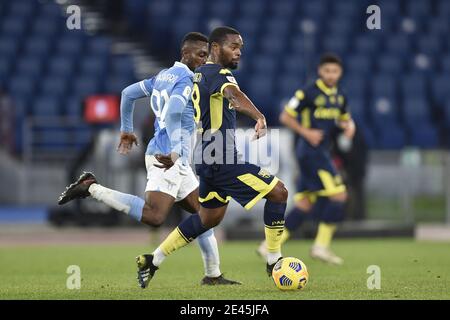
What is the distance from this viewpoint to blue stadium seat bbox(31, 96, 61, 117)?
21.4 meters

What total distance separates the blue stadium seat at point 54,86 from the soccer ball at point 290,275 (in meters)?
15.2

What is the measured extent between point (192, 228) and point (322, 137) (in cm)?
329

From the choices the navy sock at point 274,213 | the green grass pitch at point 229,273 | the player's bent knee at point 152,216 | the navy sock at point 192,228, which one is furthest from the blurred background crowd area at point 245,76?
the player's bent knee at point 152,216

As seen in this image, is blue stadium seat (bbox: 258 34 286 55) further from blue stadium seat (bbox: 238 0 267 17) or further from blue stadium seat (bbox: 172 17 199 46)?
blue stadium seat (bbox: 172 17 199 46)

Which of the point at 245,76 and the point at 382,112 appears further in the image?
the point at 245,76

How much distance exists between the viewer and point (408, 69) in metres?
23.5

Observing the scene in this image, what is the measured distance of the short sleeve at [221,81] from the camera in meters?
7.57

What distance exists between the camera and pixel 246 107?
7328mm

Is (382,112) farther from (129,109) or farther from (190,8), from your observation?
(129,109)

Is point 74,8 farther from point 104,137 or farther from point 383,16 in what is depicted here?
point 383,16

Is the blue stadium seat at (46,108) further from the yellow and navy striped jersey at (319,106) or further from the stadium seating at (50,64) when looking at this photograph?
the yellow and navy striped jersey at (319,106)

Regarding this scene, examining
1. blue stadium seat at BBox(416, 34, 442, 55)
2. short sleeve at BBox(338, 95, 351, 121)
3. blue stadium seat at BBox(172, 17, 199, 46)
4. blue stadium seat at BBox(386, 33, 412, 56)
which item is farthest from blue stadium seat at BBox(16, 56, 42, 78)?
short sleeve at BBox(338, 95, 351, 121)

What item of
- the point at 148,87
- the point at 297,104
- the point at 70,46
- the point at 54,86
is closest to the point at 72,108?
the point at 54,86

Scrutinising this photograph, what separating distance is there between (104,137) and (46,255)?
672 centimetres
